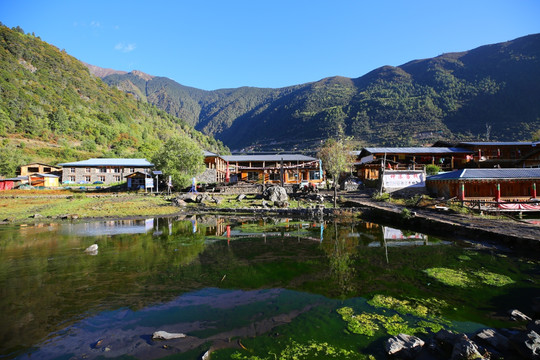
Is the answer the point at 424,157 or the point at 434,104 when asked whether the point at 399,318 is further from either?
the point at 434,104

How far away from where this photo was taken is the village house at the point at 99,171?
5862cm

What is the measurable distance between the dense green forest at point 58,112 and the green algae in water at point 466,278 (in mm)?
84474

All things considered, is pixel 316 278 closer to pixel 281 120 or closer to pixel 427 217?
pixel 427 217

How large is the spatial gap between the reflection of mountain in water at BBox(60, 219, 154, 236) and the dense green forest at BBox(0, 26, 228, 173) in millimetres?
59226

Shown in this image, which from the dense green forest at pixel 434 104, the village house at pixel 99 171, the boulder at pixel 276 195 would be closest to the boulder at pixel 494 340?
the boulder at pixel 276 195

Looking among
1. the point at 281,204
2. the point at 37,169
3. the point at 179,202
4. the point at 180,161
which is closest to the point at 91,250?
the point at 179,202

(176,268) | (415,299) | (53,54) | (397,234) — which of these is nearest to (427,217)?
(397,234)

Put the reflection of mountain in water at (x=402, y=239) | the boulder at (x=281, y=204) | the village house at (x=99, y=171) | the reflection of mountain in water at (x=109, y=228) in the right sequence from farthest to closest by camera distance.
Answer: the village house at (x=99, y=171) → the boulder at (x=281, y=204) → the reflection of mountain in water at (x=109, y=228) → the reflection of mountain in water at (x=402, y=239)

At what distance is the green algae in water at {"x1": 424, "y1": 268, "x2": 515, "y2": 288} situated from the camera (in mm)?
9367

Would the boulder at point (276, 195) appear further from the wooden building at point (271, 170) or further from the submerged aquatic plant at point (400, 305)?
the submerged aquatic plant at point (400, 305)

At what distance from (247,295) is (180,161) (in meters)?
39.2

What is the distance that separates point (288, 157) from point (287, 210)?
29.5 metres

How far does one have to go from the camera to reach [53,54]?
12862 cm

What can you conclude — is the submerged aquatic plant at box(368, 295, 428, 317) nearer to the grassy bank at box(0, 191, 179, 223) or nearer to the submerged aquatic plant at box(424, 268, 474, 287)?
the submerged aquatic plant at box(424, 268, 474, 287)
